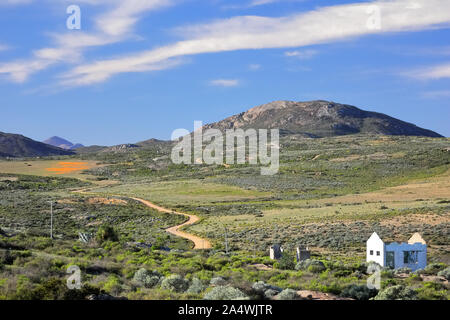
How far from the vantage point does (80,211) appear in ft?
177

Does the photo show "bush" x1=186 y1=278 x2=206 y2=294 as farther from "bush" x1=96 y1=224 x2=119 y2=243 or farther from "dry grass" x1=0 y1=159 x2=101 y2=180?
"dry grass" x1=0 y1=159 x2=101 y2=180

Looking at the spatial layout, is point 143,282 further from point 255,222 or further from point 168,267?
point 255,222

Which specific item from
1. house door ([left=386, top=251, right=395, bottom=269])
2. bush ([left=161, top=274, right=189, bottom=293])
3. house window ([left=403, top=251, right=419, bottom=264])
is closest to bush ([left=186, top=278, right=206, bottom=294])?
bush ([left=161, top=274, right=189, bottom=293])

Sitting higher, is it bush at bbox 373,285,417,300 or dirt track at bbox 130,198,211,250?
bush at bbox 373,285,417,300

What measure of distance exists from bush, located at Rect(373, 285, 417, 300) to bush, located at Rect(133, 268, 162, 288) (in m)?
6.99

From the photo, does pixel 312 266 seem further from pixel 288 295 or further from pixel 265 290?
pixel 288 295

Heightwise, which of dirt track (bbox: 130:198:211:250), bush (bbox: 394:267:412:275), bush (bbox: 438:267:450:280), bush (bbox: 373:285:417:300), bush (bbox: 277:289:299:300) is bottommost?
dirt track (bbox: 130:198:211:250)

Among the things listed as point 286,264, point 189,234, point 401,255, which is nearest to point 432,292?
point 286,264

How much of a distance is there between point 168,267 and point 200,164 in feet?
353

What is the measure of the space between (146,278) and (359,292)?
689 cm

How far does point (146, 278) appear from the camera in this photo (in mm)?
16094

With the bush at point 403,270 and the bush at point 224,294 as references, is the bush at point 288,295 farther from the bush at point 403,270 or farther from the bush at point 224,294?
the bush at point 403,270

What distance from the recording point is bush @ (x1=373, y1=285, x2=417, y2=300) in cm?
1383
